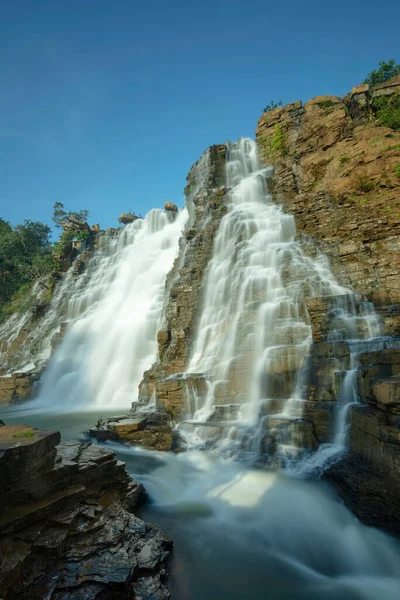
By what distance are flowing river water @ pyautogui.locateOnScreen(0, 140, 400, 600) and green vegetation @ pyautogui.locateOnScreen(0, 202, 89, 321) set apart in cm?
740

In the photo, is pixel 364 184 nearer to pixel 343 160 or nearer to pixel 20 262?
Answer: pixel 343 160

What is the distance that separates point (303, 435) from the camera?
8.53 meters

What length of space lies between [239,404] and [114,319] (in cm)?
1669

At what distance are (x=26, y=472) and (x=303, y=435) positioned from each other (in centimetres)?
653

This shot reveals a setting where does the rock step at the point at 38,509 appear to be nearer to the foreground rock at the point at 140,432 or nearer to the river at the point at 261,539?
the river at the point at 261,539

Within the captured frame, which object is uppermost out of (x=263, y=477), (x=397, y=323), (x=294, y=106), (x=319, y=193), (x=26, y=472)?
(x=294, y=106)

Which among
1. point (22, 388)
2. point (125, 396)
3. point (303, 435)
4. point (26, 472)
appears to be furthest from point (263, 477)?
point (22, 388)

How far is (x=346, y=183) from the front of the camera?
1903cm

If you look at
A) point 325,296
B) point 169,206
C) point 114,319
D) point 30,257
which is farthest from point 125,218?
point 325,296

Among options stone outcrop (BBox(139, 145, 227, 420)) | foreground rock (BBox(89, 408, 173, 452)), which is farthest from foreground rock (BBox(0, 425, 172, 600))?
stone outcrop (BBox(139, 145, 227, 420))

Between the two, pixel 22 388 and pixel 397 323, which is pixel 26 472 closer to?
pixel 397 323

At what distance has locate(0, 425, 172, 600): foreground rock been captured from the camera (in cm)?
401

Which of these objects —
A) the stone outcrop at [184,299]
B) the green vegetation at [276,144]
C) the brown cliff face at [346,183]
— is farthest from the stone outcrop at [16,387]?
the green vegetation at [276,144]

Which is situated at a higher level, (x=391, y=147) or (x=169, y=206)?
(x=169, y=206)
